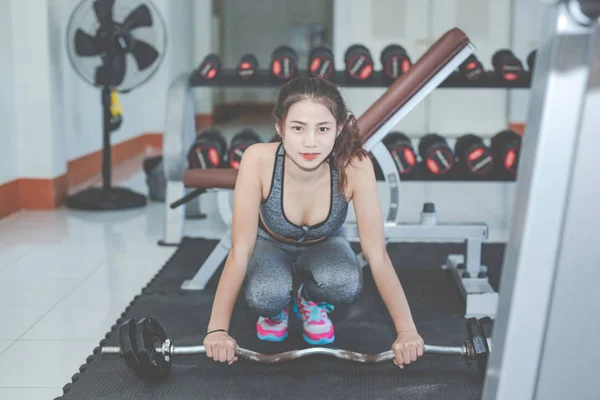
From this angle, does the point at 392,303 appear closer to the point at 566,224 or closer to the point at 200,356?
the point at 200,356

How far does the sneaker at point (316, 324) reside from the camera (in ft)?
6.58

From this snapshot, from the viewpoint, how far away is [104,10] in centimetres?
353

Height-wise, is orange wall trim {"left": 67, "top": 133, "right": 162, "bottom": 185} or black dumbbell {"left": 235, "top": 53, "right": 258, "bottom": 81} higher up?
black dumbbell {"left": 235, "top": 53, "right": 258, "bottom": 81}

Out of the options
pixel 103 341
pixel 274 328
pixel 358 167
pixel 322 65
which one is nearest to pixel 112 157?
pixel 322 65

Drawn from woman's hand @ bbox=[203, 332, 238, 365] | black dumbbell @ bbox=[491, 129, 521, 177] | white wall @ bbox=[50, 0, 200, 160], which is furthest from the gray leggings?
white wall @ bbox=[50, 0, 200, 160]

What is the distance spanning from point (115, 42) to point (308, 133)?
87.0 inches

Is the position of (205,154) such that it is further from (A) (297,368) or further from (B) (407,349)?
(B) (407,349)

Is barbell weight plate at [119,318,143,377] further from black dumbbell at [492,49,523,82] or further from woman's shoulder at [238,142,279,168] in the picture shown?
black dumbbell at [492,49,523,82]

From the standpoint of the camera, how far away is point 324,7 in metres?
10.5

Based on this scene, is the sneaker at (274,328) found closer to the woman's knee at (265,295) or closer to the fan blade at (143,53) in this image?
the woman's knee at (265,295)

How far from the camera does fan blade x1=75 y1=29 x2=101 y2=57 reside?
3574 mm

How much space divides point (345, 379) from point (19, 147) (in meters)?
2.62

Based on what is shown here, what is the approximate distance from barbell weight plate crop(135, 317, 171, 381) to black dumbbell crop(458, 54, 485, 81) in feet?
5.76

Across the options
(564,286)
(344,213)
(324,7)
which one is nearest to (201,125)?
(324,7)
